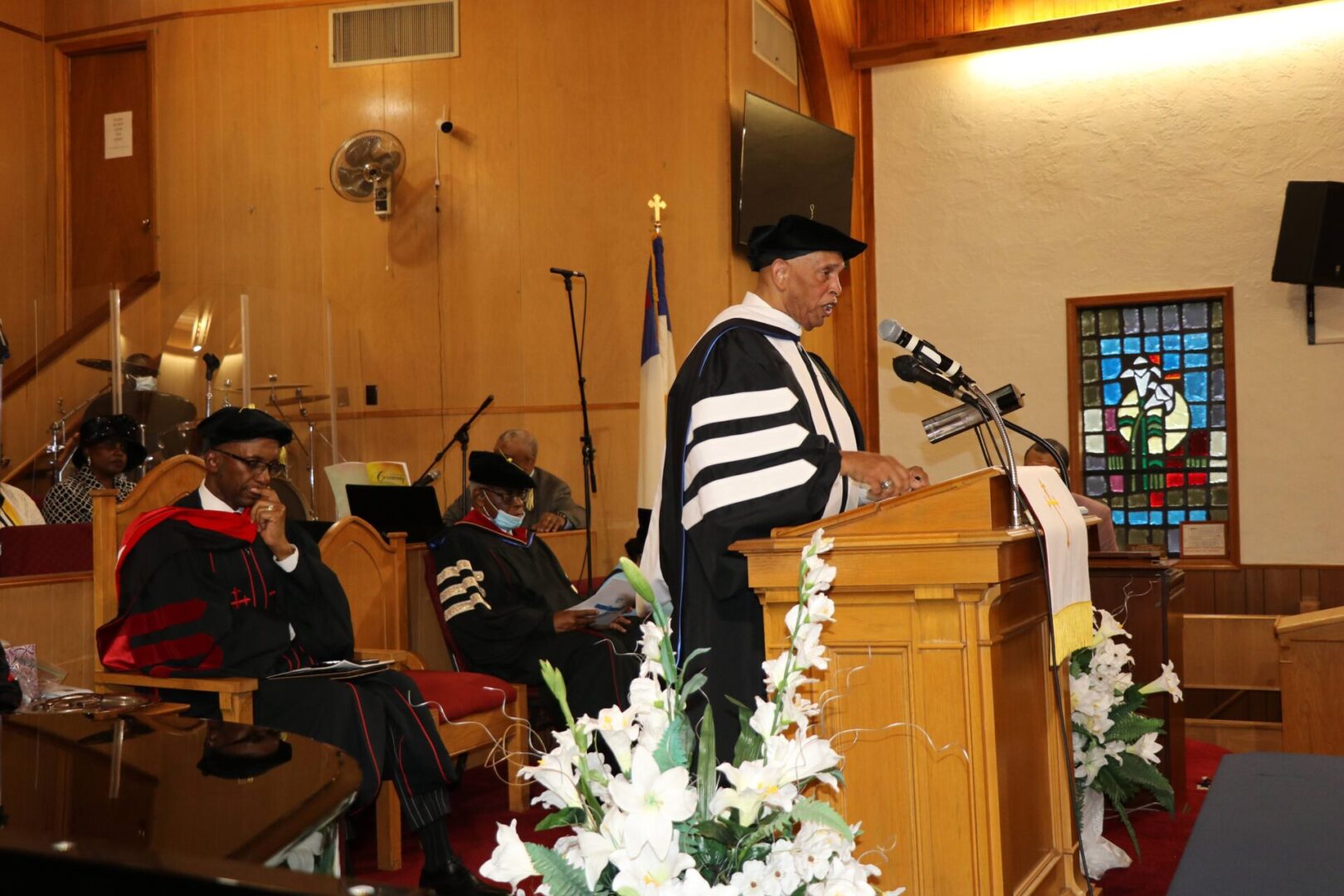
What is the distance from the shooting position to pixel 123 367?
919 centimetres

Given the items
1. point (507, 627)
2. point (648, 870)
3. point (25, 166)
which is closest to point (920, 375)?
point (648, 870)

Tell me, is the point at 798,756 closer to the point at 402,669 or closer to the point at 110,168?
the point at 402,669

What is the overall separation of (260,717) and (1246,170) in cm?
785

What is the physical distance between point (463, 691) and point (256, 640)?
3.06 ft

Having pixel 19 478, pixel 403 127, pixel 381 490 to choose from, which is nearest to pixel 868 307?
pixel 403 127

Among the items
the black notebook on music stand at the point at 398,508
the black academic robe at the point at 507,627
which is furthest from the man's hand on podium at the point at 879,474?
the black notebook on music stand at the point at 398,508

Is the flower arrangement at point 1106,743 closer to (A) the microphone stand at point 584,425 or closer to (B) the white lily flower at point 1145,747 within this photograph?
(B) the white lily flower at point 1145,747

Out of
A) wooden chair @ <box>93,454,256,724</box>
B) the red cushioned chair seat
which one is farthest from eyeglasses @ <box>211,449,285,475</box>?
Answer: the red cushioned chair seat

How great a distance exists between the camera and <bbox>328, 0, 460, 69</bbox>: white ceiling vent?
32.3 ft

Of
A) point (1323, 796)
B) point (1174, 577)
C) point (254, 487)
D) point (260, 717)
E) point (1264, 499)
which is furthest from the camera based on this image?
point (1264, 499)

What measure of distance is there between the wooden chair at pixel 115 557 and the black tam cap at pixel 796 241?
6.59ft

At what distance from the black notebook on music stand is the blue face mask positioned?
3.10ft

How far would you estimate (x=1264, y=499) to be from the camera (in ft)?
29.7

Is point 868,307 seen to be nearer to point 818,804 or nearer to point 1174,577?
point 1174,577
